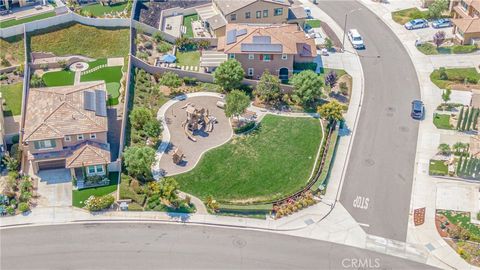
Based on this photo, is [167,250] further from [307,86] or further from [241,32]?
[241,32]

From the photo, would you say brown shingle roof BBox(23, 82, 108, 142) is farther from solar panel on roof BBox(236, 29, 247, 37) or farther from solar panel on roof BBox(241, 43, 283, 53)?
solar panel on roof BBox(236, 29, 247, 37)

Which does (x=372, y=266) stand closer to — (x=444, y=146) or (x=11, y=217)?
(x=444, y=146)

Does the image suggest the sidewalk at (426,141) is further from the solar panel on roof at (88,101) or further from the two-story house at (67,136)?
Result: the solar panel on roof at (88,101)

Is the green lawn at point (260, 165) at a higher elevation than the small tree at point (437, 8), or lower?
lower

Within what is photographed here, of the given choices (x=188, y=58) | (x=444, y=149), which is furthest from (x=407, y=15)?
(x=188, y=58)

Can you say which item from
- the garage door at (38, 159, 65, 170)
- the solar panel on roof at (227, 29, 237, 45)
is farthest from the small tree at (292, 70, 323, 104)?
the garage door at (38, 159, 65, 170)

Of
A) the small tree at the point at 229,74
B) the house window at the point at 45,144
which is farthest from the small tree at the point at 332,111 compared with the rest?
the house window at the point at 45,144
